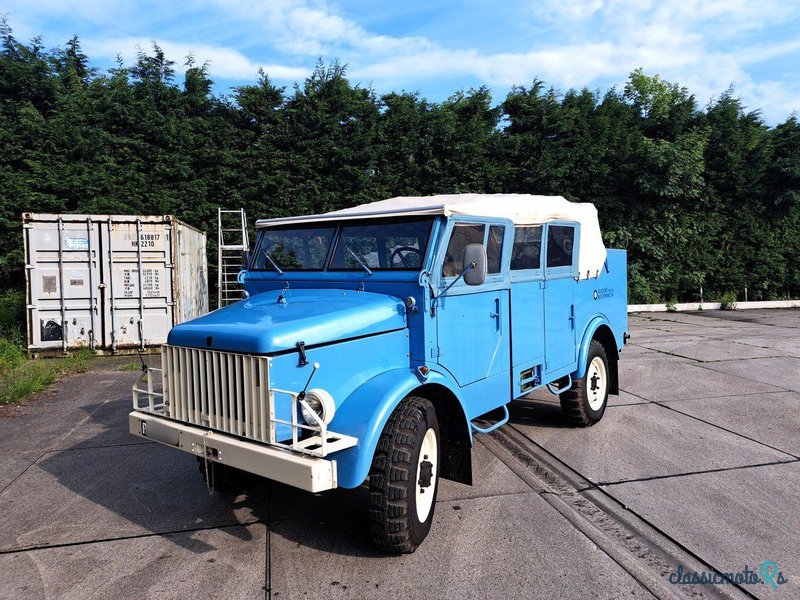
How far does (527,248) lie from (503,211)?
0.52 m

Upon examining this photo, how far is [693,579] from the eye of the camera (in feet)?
10.1

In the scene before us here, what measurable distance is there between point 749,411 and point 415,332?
4685mm

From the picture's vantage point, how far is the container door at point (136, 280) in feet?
33.5

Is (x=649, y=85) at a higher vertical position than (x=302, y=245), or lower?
higher

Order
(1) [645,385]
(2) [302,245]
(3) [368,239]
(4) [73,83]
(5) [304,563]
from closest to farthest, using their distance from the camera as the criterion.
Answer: (5) [304,563] → (3) [368,239] → (2) [302,245] → (1) [645,385] → (4) [73,83]

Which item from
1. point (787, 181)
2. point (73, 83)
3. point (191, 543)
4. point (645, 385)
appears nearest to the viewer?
point (191, 543)

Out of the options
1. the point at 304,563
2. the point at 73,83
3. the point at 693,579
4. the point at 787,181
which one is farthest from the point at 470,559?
the point at 787,181

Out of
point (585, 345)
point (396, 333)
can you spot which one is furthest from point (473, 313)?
point (585, 345)

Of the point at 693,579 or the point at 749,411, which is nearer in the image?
the point at 693,579

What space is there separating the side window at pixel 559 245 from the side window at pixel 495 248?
0.86 metres

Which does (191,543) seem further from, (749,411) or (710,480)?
(749,411)

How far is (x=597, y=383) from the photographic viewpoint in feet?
19.9

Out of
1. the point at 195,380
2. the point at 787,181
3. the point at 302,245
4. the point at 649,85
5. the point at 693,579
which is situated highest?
the point at 649,85

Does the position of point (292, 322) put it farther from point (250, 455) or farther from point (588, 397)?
point (588, 397)
